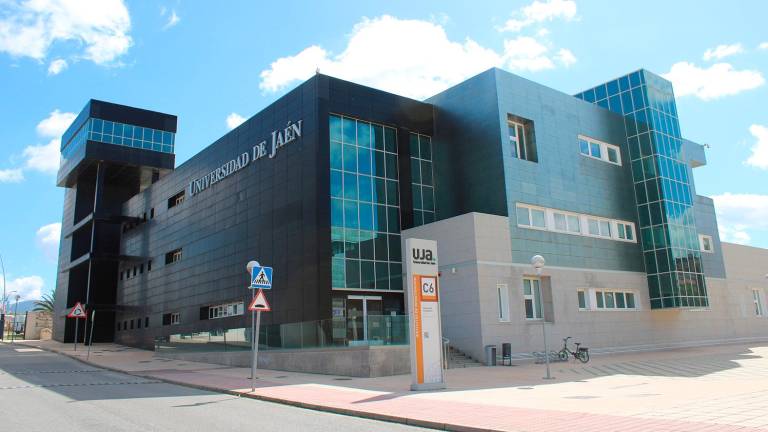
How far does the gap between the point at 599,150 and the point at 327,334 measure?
2051cm

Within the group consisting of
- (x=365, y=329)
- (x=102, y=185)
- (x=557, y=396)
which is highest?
(x=102, y=185)

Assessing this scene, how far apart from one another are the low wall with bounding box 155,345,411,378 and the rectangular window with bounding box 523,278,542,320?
9.01 metres

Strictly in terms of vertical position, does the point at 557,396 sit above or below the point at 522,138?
below

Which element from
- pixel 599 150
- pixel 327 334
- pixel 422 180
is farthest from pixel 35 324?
pixel 599 150

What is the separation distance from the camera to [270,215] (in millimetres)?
30391

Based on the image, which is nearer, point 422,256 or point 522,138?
point 422,256

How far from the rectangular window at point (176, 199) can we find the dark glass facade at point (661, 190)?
30380 mm

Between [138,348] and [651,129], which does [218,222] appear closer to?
[138,348]

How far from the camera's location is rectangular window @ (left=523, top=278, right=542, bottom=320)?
1020 inches

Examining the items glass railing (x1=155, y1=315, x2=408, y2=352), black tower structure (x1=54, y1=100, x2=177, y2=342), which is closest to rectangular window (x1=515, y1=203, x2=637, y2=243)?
glass railing (x1=155, y1=315, x2=408, y2=352)

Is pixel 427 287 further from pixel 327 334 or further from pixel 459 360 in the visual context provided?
pixel 459 360

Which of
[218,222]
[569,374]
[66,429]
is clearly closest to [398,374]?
[569,374]

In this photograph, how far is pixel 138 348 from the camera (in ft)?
152

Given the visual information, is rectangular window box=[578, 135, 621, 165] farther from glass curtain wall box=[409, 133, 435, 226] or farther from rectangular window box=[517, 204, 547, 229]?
glass curtain wall box=[409, 133, 435, 226]
